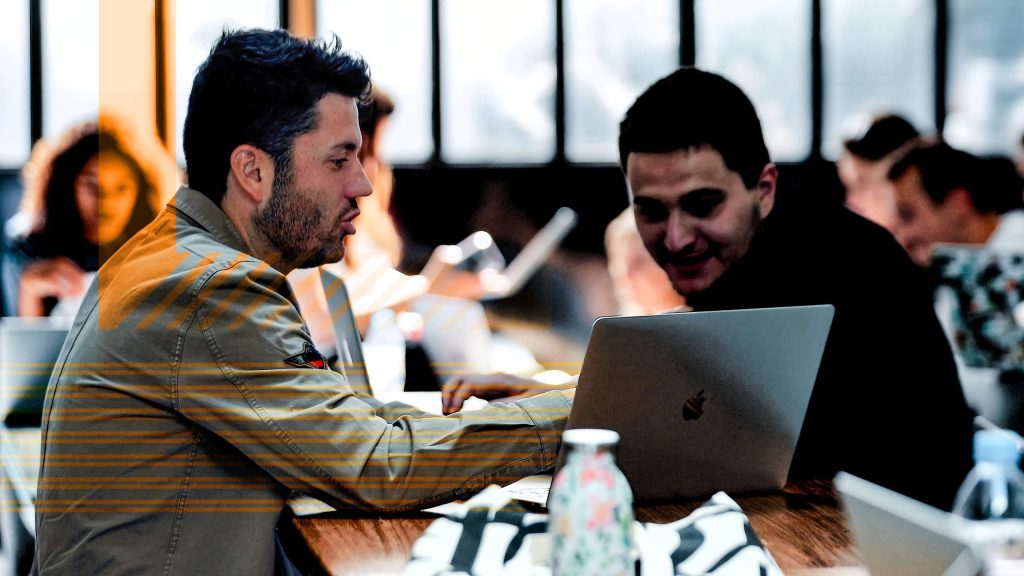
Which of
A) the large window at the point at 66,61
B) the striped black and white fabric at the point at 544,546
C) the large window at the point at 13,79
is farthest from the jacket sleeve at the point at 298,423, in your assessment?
the large window at the point at 13,79

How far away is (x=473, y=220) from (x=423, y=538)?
500 centimetres

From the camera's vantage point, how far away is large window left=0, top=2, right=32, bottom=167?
517 cm

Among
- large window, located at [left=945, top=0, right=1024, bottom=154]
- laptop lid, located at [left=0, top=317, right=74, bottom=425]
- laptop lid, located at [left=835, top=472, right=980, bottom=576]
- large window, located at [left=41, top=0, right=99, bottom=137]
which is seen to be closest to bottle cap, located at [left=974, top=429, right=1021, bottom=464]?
laptop lid, located at [left=835, top=472, right=980, bottom=576]

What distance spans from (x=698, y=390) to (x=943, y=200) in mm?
2730

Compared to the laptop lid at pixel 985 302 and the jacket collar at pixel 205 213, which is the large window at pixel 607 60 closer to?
the laptop lid at pixel 985 302

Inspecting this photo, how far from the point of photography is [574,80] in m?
6.28

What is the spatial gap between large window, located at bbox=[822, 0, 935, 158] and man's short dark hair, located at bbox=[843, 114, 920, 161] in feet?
7.75

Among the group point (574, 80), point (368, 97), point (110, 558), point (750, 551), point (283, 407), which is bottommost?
point (110, 558)

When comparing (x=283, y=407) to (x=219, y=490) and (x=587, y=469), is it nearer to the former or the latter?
(x=219, y=490)

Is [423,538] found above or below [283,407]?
below

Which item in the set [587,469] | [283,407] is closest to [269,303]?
[283,407]

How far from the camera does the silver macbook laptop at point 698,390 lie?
1113 millimetres

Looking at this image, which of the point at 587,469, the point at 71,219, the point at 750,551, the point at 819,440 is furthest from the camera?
the point at 71,219

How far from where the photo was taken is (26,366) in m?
1.76
